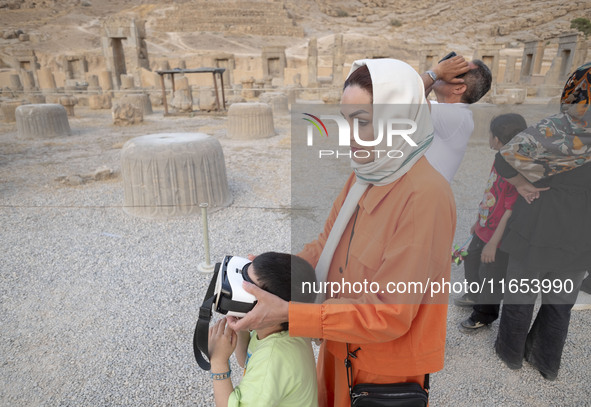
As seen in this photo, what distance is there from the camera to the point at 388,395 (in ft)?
3.77

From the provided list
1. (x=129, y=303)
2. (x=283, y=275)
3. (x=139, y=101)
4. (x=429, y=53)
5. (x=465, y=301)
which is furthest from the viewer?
(x=429, y=53)

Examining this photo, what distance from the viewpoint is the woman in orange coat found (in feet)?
3.14

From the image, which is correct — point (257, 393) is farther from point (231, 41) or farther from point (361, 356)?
point (231, 41)

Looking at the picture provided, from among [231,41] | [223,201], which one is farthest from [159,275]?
[231,41]

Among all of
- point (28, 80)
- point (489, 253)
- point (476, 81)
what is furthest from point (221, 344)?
point (28, 80)

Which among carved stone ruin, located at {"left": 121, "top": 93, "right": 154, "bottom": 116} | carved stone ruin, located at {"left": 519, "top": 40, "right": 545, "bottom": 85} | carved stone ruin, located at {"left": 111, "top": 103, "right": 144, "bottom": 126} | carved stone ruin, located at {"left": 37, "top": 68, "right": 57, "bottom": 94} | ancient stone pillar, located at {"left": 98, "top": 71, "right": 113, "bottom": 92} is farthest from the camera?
carved stone ruin, located at {"left": 519, "top": 40, "right": 545, "bottom": 85}

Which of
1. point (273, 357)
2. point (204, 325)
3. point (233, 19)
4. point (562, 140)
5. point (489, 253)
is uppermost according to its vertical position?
point (233, 19)

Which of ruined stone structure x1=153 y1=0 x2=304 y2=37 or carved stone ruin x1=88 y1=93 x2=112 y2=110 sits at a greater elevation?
ruined stone structure x1=153 y1=0 x2=304 y2=37

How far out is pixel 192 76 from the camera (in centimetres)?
2431

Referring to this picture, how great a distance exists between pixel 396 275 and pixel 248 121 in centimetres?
884

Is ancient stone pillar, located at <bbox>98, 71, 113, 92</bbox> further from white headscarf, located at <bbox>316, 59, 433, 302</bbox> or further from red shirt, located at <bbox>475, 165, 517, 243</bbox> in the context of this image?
white headscarf, located at <bbox>316, 59, 433, 302</bbox>

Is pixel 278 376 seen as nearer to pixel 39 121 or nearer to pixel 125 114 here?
pixel 39 121

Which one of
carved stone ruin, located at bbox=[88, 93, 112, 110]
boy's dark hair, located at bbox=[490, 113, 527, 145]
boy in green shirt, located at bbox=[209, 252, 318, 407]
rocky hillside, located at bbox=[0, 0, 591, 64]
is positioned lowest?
carved stone ruin, located at bbox=[88, 93, 112, 110]

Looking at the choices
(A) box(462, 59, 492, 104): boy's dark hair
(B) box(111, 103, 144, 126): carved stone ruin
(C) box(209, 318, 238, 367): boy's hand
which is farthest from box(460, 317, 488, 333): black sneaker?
(B) box(111, 103, 144, 126): carved stone ruin
